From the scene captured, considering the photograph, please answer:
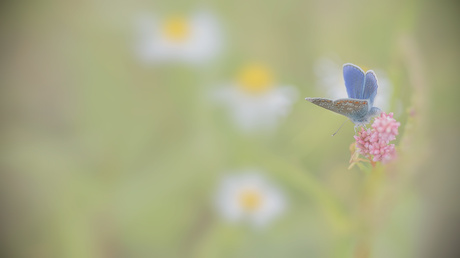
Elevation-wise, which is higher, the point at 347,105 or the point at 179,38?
the point at 179,38

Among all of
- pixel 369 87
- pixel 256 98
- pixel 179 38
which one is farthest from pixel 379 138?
pixel 179 38

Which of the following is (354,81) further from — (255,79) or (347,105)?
(255,79)

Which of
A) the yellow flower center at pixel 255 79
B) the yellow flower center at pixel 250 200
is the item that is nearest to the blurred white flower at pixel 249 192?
the yellow flower center at pixel 250 200

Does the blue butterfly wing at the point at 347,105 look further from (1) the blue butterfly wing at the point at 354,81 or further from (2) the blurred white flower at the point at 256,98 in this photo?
(2) the blurred white flower at the point at 256,98

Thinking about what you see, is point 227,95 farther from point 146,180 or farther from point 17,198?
point 17,198

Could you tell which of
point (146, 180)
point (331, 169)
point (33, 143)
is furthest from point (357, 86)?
point (33, 143)
